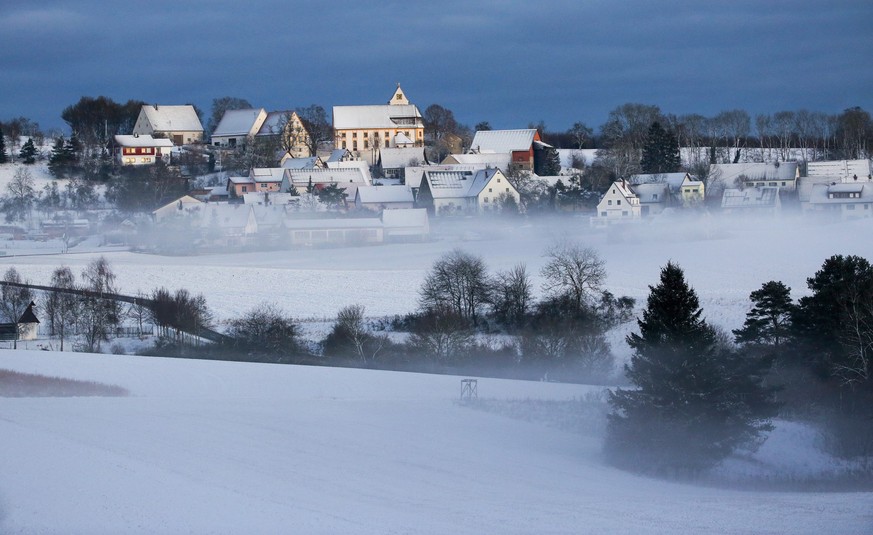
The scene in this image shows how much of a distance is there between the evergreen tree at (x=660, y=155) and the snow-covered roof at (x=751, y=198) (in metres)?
7.96

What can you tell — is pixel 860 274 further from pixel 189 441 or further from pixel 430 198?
pixel 430 198

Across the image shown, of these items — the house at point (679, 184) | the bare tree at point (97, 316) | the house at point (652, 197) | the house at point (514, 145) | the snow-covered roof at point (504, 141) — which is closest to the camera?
the bare tree at point (97, 316)

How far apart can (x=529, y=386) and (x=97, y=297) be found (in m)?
16.1

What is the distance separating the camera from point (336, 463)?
54.5 feet

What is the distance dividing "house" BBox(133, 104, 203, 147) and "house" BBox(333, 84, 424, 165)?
12184 mm

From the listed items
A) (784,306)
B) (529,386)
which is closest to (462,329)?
(529,386)

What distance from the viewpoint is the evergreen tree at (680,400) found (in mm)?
18312

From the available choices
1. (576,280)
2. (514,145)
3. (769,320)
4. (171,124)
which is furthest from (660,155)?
(769,320)

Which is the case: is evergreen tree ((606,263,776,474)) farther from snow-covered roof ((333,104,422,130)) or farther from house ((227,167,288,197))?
→ snow-covered roof ((333,104,422,130))

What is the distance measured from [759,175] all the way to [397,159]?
83.8 ft

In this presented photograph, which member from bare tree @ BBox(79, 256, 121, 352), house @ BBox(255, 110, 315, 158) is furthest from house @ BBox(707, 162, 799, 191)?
bare tree @ BBox(79, 256, 121, 352)

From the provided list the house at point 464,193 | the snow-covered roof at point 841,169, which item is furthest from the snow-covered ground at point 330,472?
the snow-covered roof at point 841,169

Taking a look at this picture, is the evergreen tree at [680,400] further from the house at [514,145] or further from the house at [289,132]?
the house at [289,132]

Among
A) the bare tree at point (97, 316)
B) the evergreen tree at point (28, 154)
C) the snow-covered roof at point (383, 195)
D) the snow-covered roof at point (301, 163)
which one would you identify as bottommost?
the bare tree at point (97, 316)
